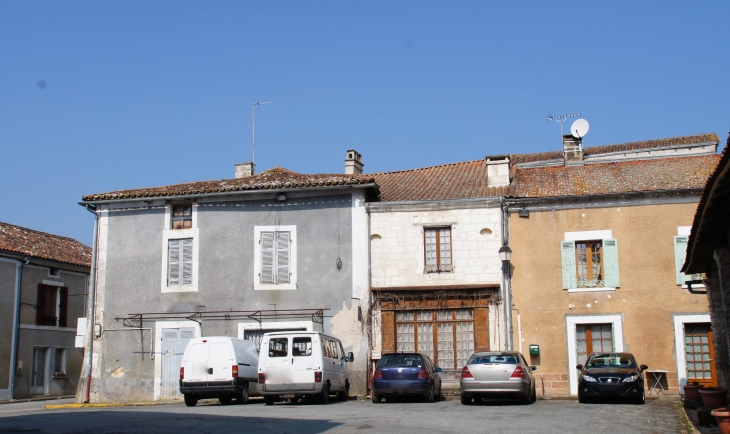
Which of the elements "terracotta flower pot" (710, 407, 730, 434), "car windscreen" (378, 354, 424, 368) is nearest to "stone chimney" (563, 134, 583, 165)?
"car windscreen" (378, 354, 424, 368)

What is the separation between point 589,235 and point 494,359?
6.67m

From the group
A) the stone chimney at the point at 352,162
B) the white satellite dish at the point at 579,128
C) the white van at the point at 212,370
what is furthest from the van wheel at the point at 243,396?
the white satellite dish at the point at 579,128

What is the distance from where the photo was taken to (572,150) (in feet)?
99.5

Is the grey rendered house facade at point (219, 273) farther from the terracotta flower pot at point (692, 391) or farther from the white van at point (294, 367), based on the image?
the terracotta flower pot at point (692, 391)

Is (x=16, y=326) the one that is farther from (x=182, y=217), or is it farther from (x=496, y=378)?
(x=496, y=378)

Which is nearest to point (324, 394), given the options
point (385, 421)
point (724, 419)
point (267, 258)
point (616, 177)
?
point (385, 421)

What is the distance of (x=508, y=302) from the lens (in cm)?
2319

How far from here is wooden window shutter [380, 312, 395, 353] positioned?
23.7m

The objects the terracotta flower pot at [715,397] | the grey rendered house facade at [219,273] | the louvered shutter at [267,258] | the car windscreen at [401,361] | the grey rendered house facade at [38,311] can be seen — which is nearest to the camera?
the terracotta flower pot at [715,397]

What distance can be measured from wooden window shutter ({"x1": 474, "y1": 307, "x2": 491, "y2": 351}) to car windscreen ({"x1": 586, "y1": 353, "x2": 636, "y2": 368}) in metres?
3.71

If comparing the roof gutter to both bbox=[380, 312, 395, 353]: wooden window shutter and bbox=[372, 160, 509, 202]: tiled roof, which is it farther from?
bbox=[380, 312, 395, 353]: wooden window shutter

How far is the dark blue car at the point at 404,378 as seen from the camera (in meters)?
19.2

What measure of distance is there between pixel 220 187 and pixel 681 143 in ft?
72.0

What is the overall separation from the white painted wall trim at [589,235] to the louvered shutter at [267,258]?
370 inches
